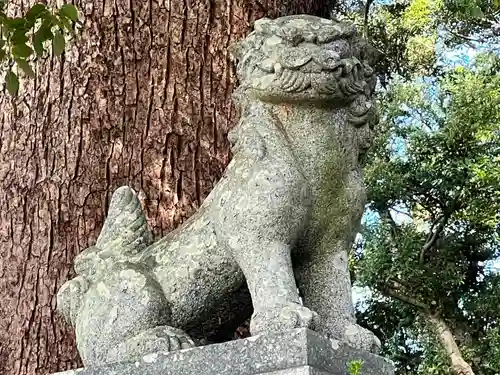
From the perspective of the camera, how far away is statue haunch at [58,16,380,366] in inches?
74.2

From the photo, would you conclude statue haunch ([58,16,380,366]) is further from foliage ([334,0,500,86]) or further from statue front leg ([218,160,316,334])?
foliage ([334,0,500,86])

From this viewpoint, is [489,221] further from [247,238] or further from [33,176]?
[247,238]

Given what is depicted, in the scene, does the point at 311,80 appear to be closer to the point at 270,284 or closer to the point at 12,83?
the point at 270,284

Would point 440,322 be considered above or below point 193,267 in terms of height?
below

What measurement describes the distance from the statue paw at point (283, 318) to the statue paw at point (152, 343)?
16cm

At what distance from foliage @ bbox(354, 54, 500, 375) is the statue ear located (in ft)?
18.8

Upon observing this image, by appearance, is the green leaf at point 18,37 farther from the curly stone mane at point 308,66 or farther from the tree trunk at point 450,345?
the tree trunk at point 450,345

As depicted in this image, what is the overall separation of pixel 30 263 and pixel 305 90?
1.18 meters

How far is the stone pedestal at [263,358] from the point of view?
66.6 inches

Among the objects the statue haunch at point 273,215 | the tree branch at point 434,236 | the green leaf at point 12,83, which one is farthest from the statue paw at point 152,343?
the tree branch at point 434,236

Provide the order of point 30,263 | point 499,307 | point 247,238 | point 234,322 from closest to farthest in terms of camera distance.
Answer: point 247,238
point 234,322
point 30,263
point 499,307

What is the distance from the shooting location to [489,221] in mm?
7891

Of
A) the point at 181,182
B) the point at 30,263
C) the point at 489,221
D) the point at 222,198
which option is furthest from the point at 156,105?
the point at 489,221

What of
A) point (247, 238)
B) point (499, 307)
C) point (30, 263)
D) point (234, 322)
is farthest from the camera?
point (499, 307)
